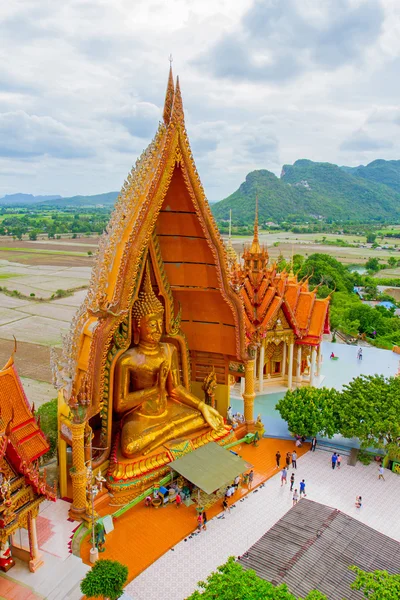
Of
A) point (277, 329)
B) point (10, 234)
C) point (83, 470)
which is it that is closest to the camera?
point (83, 470)

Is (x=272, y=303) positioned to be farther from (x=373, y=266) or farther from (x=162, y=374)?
(x=373, y=266)

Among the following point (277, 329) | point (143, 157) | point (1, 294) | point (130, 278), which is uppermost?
point (143, 157)

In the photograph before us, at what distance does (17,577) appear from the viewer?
11.6 m

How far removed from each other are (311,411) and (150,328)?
7331 millimetres

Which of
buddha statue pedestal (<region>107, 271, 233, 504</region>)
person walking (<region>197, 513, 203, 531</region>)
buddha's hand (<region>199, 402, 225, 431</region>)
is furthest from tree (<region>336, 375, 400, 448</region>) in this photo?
person walking (<region>197, 513, 203, 531</region>)

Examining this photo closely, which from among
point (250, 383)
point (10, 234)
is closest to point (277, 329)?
point (250, 383)

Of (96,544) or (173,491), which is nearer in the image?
(96,544)

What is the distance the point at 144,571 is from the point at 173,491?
3149mm

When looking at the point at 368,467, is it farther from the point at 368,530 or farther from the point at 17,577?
the point at 17,577

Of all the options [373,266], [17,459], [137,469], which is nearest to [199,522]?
[137,469]

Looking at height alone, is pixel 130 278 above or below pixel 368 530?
above

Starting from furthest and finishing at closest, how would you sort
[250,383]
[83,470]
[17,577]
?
[250,383]
[83,470]
[17,577]

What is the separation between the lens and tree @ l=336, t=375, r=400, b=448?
17281 millimetres

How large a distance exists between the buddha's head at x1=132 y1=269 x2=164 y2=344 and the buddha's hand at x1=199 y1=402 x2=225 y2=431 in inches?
132
